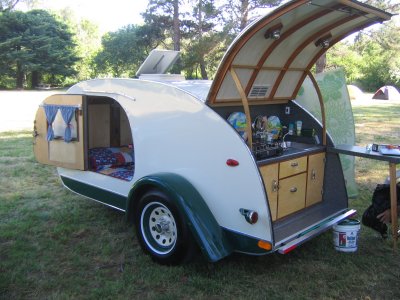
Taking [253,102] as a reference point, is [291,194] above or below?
below

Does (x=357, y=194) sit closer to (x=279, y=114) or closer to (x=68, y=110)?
(x=279, y=114)

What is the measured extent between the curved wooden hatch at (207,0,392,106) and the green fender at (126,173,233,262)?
2.71ft

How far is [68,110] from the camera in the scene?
494 cm

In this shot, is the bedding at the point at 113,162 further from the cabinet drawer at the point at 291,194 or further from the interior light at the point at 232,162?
the cabinet drawer at the point at 291,194

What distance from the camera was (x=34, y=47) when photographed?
1451 inches

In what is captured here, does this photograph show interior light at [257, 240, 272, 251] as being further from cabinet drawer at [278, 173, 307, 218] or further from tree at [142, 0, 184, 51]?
tree at [142, 0, 184, 51]

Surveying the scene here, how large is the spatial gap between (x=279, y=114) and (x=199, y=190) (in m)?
1.79

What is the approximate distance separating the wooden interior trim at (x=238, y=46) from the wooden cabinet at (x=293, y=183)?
0.83 metres

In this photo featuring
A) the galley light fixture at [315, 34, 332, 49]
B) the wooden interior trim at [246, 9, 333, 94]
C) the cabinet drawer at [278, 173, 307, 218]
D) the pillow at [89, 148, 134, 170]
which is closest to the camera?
the wooden interior trim at [246, 9, 333, 94]

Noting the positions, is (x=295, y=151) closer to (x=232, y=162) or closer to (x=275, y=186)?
(x=275, y=186)

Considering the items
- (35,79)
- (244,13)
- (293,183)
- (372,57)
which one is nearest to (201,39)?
(244,13)

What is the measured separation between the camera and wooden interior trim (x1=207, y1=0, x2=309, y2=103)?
3002 mm

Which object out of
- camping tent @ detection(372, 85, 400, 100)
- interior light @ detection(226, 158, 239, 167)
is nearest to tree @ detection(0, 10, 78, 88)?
camping tent @ detection(372, 85, 400, 100)

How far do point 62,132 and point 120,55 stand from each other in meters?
38.3
